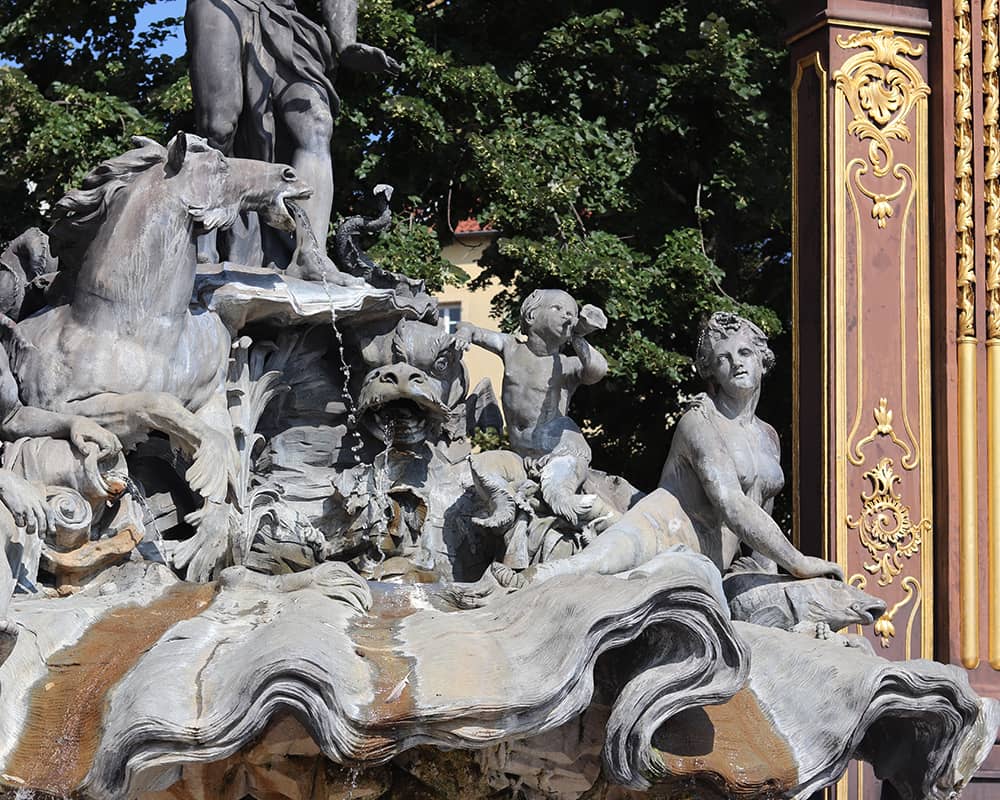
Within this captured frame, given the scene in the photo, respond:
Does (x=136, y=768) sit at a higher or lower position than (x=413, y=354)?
lower

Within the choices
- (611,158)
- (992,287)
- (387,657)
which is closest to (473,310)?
(611,158)

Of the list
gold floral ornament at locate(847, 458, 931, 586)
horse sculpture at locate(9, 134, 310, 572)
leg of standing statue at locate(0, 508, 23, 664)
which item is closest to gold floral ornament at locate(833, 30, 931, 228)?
gold floral ornament at locate(847, 458, 931, 586)

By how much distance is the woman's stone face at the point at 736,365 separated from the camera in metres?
7.35

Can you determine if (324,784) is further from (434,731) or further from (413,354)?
(413,354)

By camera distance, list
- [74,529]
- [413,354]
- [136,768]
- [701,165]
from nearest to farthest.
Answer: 1. [136,768]
2. [74,529]
3. [413,354]
4. [701,165]

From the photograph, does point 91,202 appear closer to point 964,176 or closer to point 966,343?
point 966,343

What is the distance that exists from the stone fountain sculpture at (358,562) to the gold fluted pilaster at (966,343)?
2.14 m

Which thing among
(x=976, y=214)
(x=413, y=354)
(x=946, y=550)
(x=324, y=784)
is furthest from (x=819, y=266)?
(x=324, y=784)

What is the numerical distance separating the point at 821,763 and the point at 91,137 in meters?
7.73

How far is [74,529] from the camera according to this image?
20.9ft

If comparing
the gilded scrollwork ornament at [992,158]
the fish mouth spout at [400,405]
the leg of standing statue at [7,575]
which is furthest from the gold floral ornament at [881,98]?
the leg of standing statue at [7,575]

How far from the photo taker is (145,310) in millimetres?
6785

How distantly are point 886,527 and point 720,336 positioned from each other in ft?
7.72

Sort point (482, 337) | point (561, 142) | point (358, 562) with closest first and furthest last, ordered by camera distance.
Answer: point (358, 562) < point (482, 337) < point (561, 142)
